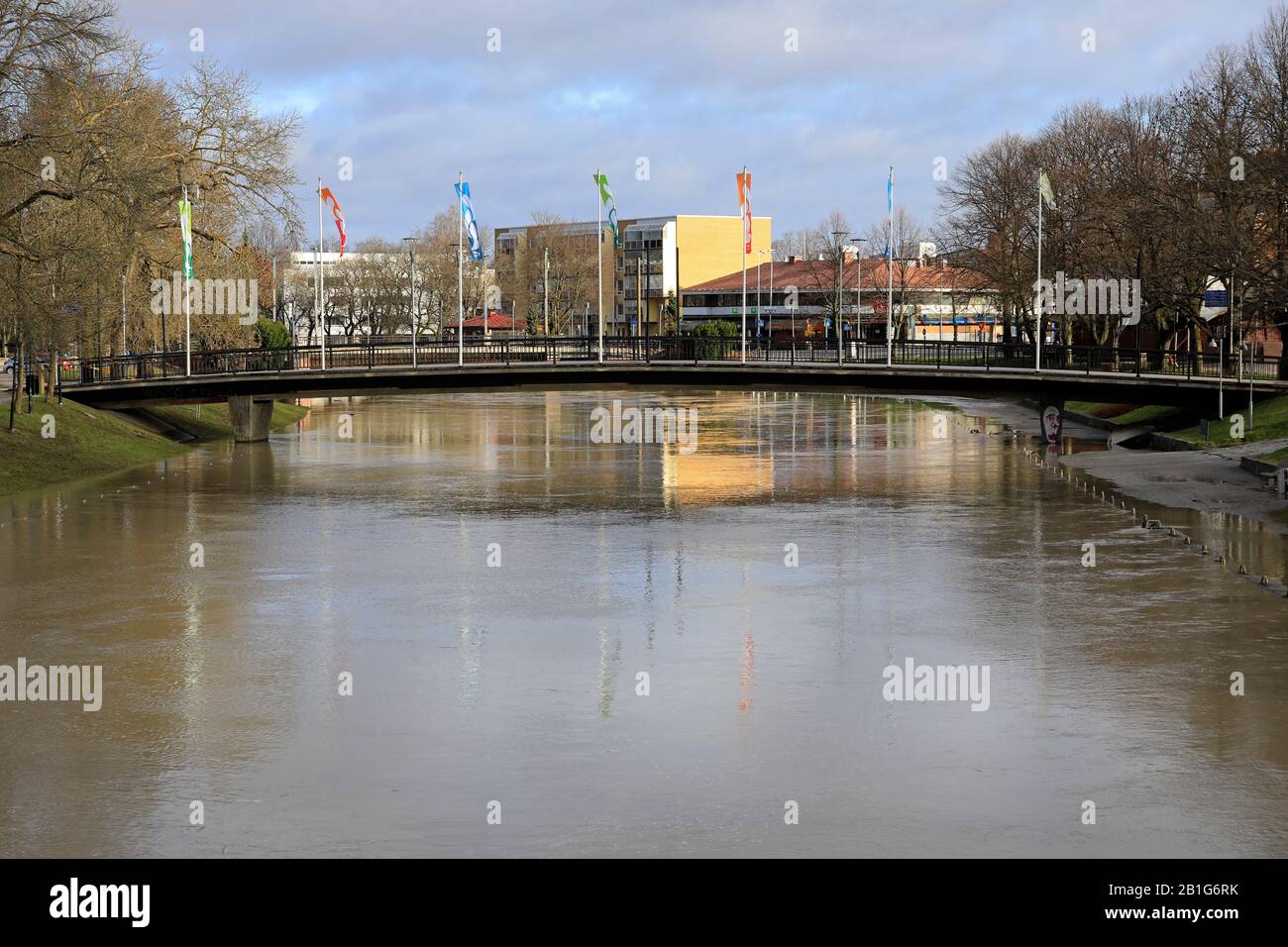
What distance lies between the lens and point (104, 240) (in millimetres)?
47406

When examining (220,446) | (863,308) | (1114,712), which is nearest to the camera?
(1114,712)

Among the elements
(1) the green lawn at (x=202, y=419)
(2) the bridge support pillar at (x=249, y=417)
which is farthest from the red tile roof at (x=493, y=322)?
(2) the bridge support pillar at (x=249, y=417)

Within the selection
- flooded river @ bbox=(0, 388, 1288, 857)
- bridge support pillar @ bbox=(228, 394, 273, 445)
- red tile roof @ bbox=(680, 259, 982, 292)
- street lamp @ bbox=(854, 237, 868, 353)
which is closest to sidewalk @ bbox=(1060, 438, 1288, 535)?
flooded river @ bbox=(0, 388, 1288, 857)

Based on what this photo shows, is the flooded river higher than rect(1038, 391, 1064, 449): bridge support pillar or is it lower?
lower

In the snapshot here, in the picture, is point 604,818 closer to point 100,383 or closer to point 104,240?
point 104,240

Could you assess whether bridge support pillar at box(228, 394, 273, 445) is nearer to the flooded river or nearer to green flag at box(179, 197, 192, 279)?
green flag at box(179, 197, 192, 279)

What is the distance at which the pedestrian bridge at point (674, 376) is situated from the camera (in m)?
50.7

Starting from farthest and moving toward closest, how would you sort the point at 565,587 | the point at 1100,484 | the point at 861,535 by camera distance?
the point at 1100,484 < the point at 861,535 < the point at 565,587

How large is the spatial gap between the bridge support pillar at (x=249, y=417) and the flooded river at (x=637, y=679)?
1981cm

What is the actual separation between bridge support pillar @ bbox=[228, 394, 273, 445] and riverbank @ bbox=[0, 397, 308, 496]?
1822 mm

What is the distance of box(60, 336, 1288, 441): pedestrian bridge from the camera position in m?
50.7

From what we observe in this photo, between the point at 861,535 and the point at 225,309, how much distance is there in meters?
41.7
